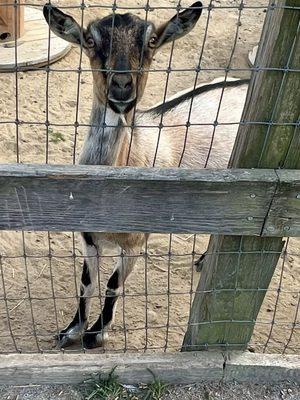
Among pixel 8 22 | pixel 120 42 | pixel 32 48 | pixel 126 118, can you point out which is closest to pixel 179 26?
pixel 120 42

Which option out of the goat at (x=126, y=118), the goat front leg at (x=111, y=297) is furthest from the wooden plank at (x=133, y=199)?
the goat front leg at (x=111, y=297)

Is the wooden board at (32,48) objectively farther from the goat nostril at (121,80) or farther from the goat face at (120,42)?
the goat nostril at (121,80)

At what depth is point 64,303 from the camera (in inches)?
175

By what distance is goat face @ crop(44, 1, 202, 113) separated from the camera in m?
3.29

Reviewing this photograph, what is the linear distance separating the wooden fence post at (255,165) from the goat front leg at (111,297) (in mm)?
631

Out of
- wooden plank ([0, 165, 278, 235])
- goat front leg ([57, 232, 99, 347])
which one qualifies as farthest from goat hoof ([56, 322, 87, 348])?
wooden plank ([0, 165, 278, 235])

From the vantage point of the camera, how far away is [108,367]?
3510mm

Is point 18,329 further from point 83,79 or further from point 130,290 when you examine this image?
point 83,79

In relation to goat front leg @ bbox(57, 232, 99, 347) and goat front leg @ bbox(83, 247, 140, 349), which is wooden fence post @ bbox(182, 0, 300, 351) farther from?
goat front leg @ bbox(57, 232, 99, 347)

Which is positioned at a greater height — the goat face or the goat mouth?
the goat face

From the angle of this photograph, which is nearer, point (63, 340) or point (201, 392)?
point (201, 392)

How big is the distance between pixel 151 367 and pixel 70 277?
127 cm

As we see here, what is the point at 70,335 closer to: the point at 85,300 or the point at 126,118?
the point at 85,300

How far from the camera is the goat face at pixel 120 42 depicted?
3.29 m
